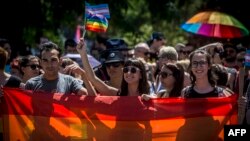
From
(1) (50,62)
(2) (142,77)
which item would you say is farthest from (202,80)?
(1) (50,62)

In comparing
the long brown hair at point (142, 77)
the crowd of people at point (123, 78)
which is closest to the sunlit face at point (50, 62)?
the crowd of people at point (123, 78)

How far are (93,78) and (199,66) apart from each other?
4.35 ft

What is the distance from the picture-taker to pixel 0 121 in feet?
24.0

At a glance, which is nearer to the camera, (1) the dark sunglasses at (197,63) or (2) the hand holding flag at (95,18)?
(1) the dark sunglasses at (197,63)

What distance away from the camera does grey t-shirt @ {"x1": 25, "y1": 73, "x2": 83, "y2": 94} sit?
23.1ft

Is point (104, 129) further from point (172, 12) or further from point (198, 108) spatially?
point (172, 12)

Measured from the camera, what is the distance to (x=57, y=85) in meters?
7.05

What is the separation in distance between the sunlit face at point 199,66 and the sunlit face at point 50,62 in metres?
1.63

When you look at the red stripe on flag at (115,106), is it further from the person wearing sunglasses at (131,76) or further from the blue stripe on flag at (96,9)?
the blue stripe on flag at (96,9)

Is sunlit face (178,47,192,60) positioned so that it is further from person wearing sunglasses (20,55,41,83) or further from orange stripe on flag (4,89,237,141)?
orange stripe on flag (4,89,237,141)

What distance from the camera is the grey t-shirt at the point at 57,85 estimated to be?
7.05m

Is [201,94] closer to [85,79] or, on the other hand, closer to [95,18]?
[85,79]

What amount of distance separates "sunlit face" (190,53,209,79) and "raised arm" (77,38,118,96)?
1.14m

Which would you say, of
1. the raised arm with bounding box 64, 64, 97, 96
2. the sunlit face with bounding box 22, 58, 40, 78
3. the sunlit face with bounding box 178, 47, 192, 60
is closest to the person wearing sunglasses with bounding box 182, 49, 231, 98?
the raised arm with bounding box 64, 64, 97, 96
